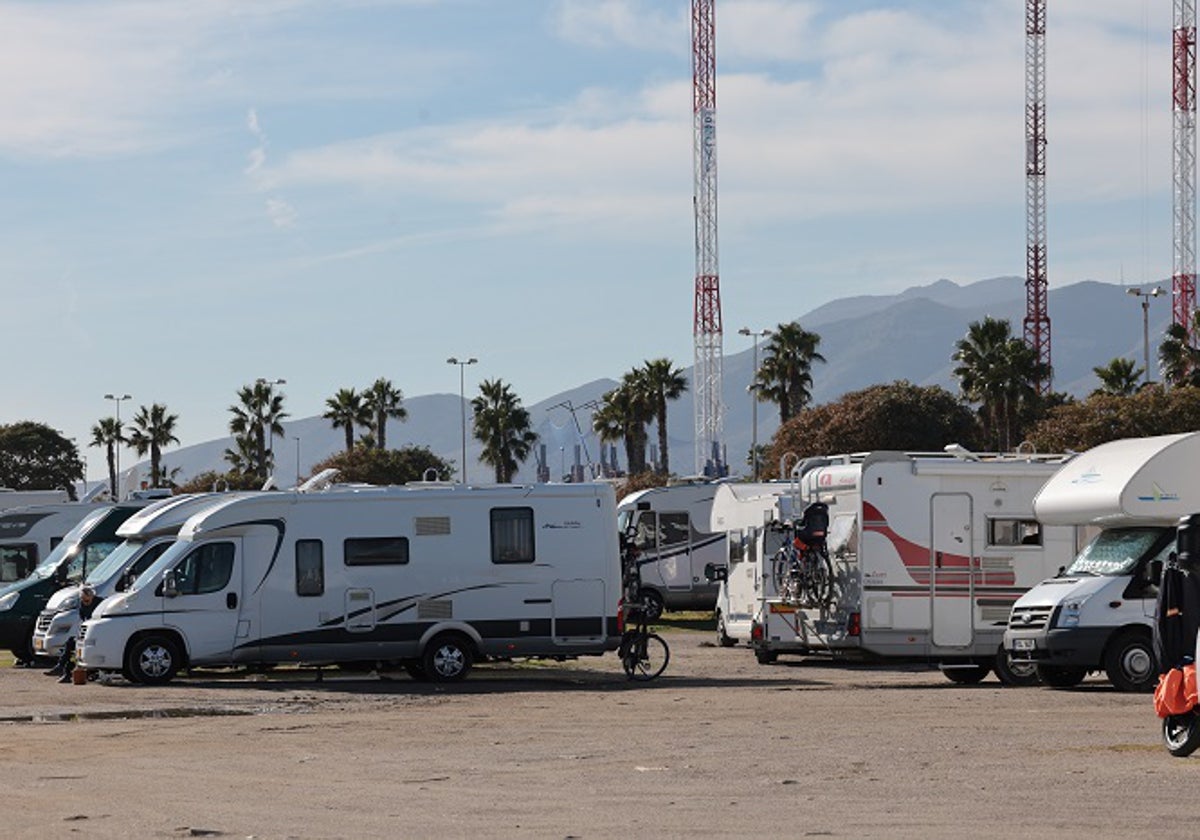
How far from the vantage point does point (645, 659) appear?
26406mm

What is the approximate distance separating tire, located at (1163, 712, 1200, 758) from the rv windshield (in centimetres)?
785

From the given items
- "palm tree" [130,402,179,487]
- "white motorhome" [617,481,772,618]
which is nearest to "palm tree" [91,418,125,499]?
"palm tree" [130,402,179,487]

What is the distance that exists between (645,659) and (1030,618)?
5.34 metres

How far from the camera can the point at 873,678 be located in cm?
2655

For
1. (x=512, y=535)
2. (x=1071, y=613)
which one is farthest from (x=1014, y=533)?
(x=512, y=535)

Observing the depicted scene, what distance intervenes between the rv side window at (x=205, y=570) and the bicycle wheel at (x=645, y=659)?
17.3ft

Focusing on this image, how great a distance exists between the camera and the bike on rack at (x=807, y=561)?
26.8 m

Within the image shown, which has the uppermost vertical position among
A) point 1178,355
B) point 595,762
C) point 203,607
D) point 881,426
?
point 1178,355

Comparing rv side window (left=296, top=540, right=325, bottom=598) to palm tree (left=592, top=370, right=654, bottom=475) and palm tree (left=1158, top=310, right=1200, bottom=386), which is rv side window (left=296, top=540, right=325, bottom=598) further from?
palm tree (left=592, top=370, right=654, bottom=475)

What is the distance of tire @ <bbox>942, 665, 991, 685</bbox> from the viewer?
85.8 feet

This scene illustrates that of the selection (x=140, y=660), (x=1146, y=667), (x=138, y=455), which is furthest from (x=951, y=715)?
(x=138, y=455)

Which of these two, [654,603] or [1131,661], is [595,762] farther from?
[654,603]

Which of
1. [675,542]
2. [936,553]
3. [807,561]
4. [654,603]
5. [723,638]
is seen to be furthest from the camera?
[675,542]

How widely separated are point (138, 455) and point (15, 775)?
96.9 meters
